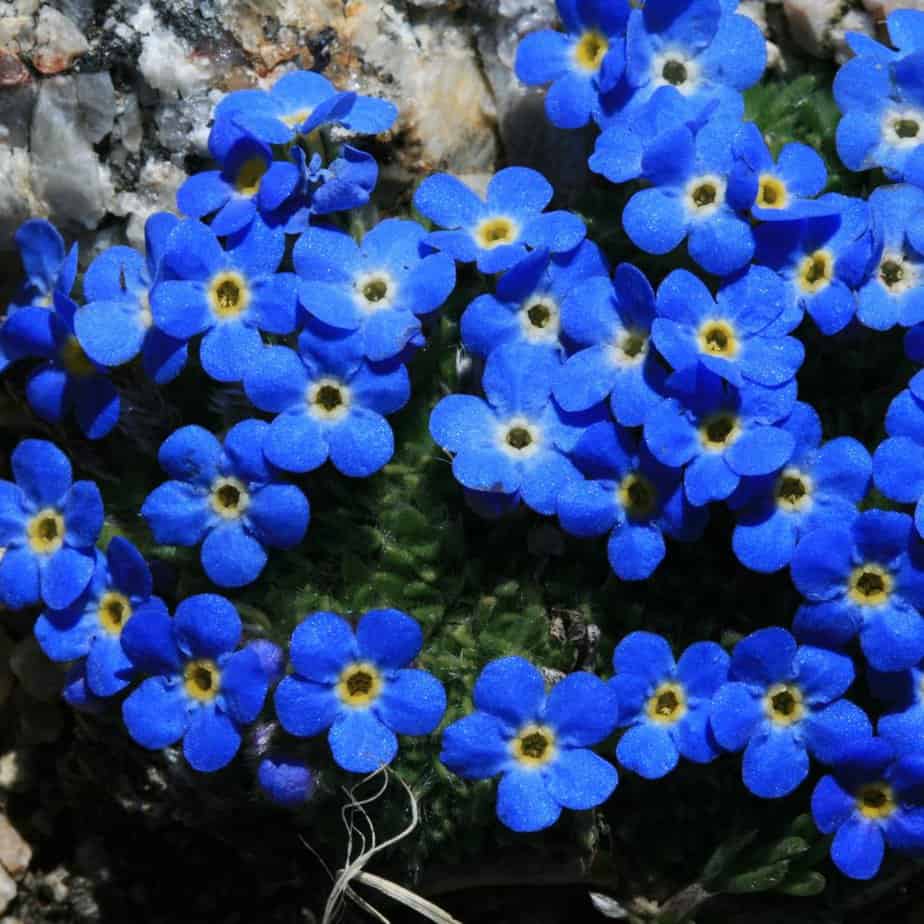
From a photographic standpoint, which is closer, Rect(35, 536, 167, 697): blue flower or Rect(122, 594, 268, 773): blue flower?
Rect(122, 594, 268, 773): blue flower

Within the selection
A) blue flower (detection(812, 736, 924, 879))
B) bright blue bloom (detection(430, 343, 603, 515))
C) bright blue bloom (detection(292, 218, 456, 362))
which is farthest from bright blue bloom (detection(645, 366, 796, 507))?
blue flower (detection(812, 736, 924, 879))

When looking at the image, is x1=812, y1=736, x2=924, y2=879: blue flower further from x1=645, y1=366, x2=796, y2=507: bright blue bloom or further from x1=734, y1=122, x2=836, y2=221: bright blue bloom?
x1=734, y1=122, x2=836, y2=221: bright blue bloom

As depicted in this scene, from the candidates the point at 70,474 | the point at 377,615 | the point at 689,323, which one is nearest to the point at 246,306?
the point at 70,474

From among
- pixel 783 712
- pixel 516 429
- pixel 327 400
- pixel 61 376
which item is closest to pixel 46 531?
pixel 61 376

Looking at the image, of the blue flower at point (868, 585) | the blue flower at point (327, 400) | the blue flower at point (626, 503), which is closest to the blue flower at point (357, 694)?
the blue flower at point (327, 400)

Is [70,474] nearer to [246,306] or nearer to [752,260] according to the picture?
[246,306]

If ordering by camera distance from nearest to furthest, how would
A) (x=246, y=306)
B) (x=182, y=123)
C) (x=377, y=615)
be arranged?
1. (x=377, y=615)
2. (x=246, y=306)
3. (x=182, y=123)

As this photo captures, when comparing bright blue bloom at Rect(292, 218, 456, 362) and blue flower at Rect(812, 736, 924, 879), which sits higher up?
bright blue bloom at Rect(292, 218, 456, 362)
